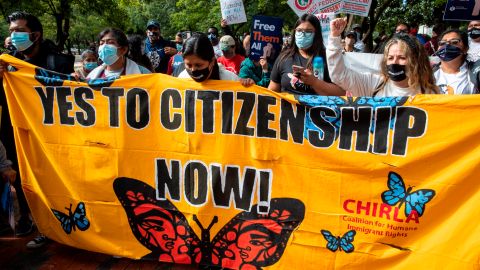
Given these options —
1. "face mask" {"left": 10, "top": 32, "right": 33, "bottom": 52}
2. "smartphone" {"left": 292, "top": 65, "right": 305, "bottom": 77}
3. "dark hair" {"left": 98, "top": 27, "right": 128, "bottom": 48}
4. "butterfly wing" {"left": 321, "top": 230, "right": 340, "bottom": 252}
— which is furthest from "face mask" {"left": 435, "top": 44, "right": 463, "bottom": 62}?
"face mask" {"left": 10, "top": 32, "right": 33, "bottom": 52}

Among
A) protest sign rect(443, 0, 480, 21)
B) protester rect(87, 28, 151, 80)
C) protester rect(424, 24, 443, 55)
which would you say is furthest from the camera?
protester rect(424, 24, 443, 55)

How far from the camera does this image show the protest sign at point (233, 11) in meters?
7.32

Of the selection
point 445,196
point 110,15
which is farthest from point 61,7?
point 445,196

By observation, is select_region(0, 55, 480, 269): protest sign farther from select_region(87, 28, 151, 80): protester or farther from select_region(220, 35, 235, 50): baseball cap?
select_region(220, 35, 235, 50): baseball cap

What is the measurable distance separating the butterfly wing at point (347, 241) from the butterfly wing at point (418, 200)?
371 mm

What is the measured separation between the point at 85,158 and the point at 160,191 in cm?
64

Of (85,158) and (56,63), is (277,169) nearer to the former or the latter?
(85,158)

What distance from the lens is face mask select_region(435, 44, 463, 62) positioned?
10.1ft

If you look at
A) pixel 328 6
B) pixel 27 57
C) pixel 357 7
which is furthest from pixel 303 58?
pixel 357 7

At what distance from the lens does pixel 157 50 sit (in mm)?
5438

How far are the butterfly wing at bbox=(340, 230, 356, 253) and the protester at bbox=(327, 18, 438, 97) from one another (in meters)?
0.98

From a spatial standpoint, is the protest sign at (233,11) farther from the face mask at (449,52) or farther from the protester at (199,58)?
the protester at (199,58)

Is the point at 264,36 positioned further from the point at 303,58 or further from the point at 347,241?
the point at 347,241

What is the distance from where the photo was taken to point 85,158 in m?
3.00
